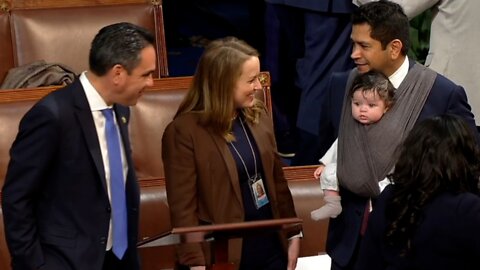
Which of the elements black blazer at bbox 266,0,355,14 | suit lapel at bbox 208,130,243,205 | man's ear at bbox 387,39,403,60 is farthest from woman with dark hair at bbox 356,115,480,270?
black blazer at bbox 266,0,355,14

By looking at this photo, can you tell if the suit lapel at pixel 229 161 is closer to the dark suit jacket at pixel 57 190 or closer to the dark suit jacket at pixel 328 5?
the dark suit jacket at pixel 57 190

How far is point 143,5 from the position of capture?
574 cm

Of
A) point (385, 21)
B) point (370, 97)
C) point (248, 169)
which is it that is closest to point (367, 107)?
point (370, 97)

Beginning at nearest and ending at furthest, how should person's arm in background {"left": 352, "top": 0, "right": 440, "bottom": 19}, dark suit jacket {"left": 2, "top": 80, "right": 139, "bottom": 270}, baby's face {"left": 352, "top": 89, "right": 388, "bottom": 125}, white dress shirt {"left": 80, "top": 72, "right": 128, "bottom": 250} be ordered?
dark suit jacket {"left": 2, "top": 80, "right": 139, "bottom": 270} < white dress shirt {"left": 80, "top": 72, "right": 128, "bottom": 250} < baby's face {"left": 352, "top": 89, "right": 388, "bottom": 125} < person's arm in background {"left": 352, "top": 0, "right": 440, "bottom": 19}

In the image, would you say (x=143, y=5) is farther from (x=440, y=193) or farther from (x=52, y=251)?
(x=440, y=193)

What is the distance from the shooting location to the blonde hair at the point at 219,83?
144 inches

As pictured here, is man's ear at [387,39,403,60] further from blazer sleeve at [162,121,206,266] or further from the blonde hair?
blazer sleeve at [162,121,206,266]

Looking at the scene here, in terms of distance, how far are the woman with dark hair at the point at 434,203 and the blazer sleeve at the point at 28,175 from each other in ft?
3.20

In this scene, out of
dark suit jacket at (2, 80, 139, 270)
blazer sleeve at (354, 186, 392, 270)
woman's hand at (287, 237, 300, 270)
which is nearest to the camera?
blazer sleeve at (354, 186, 392, 270)

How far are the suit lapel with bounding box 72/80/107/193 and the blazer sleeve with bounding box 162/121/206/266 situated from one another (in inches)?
16.2

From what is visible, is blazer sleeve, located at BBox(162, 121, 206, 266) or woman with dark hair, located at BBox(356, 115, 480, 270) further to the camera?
blazer sleeve, located at BBox(162, 121, 206, 266)

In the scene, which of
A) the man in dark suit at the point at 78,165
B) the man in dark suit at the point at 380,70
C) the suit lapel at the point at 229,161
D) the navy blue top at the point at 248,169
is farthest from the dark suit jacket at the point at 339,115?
the man in dark suit at the point at 78,165

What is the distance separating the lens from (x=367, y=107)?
3545mm

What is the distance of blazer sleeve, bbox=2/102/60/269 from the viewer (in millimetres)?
3180
